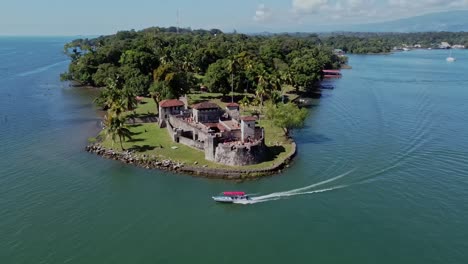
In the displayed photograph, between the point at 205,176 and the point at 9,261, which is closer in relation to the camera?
the point at 9,261

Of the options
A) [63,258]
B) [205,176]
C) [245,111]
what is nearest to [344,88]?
[245,111]

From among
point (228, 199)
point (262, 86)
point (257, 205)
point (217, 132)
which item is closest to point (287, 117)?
point (217, 132)

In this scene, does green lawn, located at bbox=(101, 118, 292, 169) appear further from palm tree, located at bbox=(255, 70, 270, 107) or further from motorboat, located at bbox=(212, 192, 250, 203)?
palm tree, located at bbox=(255, 70, 270, 107)

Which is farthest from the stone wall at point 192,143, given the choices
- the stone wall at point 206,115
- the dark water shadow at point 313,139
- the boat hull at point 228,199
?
the dark water shadow at point 313,139

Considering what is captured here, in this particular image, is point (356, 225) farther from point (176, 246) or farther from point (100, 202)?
point (100, 202)

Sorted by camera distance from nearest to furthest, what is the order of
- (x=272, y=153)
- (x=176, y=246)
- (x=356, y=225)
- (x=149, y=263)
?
(x=149, y=263)
(x=176, y=246)
(x=356, y=225)
(x=272, y=153)

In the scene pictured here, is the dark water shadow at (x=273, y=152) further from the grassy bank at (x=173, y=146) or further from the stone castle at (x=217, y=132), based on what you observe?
the stone castle at (x=217, y=132)

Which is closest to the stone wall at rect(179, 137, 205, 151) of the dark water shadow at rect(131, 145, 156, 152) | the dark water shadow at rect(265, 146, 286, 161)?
the dark water shadow at rect(131, 145, 156, 152)
